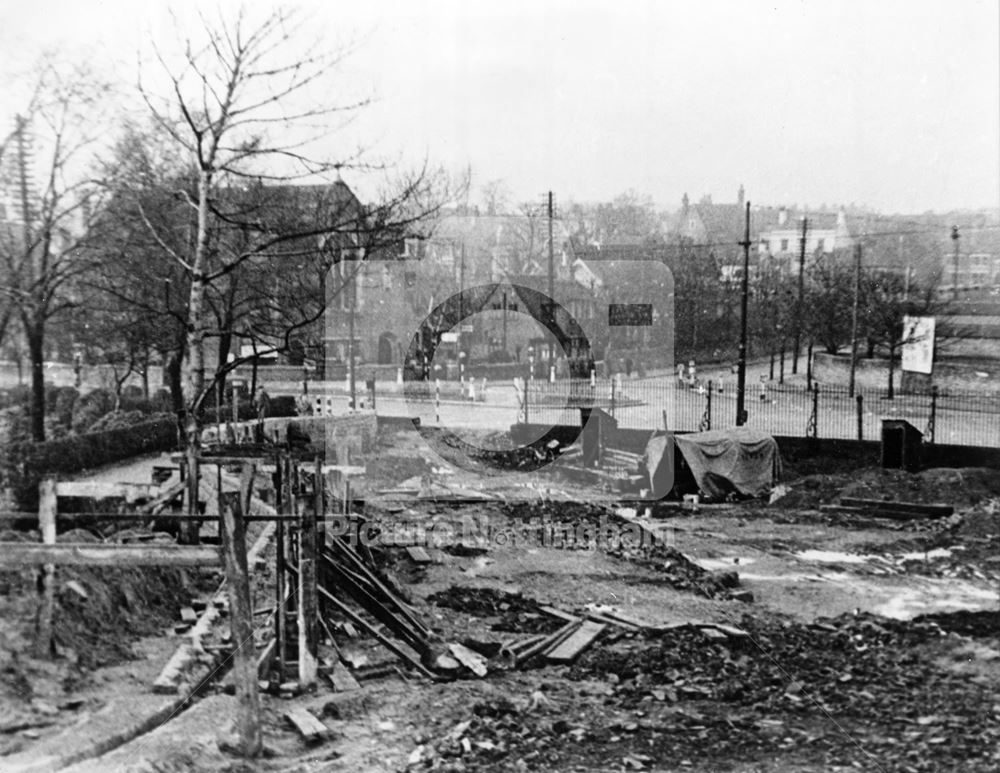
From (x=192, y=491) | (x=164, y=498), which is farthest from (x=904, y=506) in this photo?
(x=164, y=498)

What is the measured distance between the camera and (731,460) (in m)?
9.59

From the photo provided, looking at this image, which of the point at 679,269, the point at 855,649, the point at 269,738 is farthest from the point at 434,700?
the point at 679,269

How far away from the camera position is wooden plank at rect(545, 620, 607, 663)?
15.5ft

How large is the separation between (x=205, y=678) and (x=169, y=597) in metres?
1.14

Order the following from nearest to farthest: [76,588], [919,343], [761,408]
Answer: [76,588], [919,343], [761,408]

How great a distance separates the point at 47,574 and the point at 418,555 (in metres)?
2.94

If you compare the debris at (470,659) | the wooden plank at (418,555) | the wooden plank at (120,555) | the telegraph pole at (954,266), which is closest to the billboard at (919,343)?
the telegraph pole at (954,266)

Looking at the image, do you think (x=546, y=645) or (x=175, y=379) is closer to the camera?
(x=546, y=645)

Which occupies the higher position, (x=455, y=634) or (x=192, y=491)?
(x=192, y=491)

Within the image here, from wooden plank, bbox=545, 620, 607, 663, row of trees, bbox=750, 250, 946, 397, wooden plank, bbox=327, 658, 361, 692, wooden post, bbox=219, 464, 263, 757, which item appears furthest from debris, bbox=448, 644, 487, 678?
row of trees, bbox=750, 250, 946, 397

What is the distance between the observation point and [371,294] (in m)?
5.87

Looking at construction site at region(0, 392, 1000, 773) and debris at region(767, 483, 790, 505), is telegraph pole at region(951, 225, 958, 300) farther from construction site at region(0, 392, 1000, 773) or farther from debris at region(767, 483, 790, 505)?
debris at region(767, 483, 790, 505)

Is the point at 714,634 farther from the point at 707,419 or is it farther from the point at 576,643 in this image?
the point at 707,419

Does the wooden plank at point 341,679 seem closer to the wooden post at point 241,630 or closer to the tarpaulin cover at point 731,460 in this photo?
the wooden post at point 241,630
